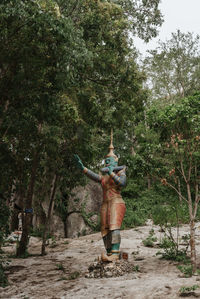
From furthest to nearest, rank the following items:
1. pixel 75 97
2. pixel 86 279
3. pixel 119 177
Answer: pixel 75 97 → pixel 119 177 → pixel 86 279

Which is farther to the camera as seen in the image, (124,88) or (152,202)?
(152,202)

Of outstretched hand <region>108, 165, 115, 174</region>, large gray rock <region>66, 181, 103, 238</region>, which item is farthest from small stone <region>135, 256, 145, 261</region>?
large gray rock <region>66, 181, 103, 238</region>

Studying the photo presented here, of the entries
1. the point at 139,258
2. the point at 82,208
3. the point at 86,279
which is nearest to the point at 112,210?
the point at 86,279

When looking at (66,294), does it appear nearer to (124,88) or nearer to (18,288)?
(18,288)

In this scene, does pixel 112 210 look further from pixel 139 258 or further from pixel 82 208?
pixel 82 208

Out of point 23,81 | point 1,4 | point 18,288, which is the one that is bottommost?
point 18,288

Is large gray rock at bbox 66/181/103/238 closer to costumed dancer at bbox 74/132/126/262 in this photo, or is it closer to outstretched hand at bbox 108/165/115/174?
costumed dancer at bbox 74/132/126/262

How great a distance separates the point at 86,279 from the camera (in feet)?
24.7

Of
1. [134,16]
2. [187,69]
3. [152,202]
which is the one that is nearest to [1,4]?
[134,16]

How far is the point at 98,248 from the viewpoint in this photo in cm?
1219

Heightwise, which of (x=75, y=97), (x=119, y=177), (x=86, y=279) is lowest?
(x=86, y=279)

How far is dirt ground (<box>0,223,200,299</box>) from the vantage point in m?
6.16

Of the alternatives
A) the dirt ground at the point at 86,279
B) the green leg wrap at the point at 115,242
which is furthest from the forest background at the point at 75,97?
the green leg wrap at the point at 115,242

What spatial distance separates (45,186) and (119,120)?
6177mm
